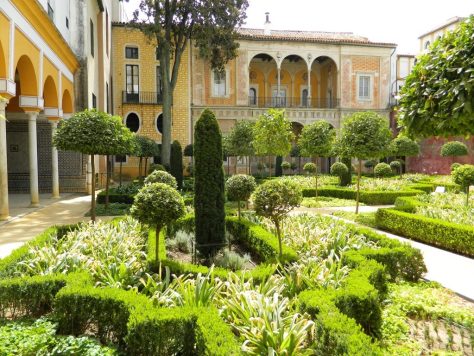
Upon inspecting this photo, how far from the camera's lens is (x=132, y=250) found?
6.31 meters

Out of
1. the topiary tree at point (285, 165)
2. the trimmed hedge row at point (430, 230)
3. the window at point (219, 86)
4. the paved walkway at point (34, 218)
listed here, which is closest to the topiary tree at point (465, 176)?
the trimmed hedge row at point (430, 230)

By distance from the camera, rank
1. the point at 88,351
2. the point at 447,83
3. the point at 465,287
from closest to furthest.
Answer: the point at 88,351, the point at 447,83, the point at 465,287

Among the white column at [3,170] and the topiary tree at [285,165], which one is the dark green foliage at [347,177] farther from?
the white column at [3,170]

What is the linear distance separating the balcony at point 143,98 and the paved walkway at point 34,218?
12.0 metres

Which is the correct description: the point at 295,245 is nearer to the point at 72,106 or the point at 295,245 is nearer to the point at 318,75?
the point at 72,106

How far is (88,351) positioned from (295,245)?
405cm

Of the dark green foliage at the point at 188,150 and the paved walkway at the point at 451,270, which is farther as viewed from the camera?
the dark green foliage at the point at 188,150

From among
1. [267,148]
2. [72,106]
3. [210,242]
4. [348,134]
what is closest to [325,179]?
[267,148]

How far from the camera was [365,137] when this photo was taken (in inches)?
475

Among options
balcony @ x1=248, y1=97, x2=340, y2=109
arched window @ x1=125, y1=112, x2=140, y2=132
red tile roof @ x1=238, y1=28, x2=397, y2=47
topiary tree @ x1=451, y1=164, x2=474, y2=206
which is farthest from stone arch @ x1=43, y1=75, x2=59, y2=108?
balcony @ x1=248, y1=97, x2=340, y2=109

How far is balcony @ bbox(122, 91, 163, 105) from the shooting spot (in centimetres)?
2698

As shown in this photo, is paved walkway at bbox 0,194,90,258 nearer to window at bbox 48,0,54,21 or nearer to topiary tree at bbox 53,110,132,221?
topiary tree at bbox 53,110,132,221

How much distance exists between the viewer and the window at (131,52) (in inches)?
1062

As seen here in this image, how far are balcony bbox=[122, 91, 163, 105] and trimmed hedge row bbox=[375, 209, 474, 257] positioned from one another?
789 inches
